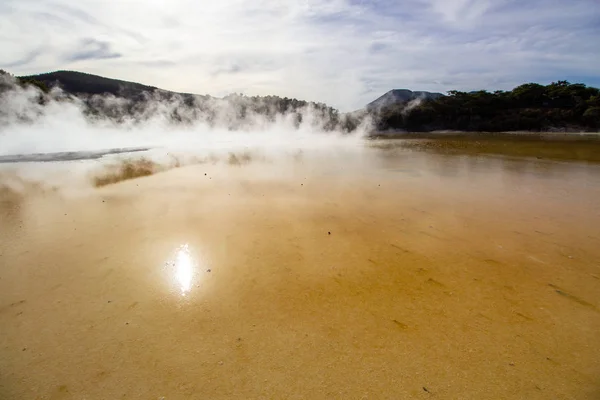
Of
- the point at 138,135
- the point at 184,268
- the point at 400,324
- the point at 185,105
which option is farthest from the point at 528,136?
the point at 185,105

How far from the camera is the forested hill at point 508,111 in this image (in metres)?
40.7

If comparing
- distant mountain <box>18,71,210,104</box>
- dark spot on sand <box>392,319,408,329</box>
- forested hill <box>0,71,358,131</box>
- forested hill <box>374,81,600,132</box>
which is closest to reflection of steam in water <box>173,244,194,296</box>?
dark spot on sand <box>392,319,408,329</box>

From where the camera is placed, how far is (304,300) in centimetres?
318

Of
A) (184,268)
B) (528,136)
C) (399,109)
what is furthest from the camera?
(399,109)

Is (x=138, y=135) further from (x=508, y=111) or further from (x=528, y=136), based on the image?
(x=508, y=111)

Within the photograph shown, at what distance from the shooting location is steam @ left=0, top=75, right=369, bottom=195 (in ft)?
40.4

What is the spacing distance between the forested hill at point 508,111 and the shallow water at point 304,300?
46.1 metres

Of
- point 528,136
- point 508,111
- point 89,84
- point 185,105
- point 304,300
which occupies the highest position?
point 89,84

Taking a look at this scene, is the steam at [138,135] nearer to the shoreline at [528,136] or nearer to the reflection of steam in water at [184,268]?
the reflection of steam in water at [184,268]

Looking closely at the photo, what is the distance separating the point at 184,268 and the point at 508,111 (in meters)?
57.5

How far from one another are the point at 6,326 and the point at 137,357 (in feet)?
4.99

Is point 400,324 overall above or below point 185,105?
below

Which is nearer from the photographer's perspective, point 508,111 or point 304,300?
point 304,300

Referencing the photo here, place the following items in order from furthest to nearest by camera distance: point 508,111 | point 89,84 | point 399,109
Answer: point 89,84 → point 399,109 → point 508,111
